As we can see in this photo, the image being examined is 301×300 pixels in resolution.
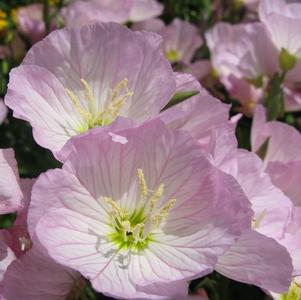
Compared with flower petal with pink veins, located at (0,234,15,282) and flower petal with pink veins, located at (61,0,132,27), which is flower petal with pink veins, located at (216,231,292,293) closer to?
flower petal with pink veins, located at (0,234,15,282)

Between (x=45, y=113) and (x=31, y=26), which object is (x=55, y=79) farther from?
(x=31, y=26)

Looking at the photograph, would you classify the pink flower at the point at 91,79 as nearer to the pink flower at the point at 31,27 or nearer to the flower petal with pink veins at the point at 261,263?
the flower petal with pink veins at the point at 261,263

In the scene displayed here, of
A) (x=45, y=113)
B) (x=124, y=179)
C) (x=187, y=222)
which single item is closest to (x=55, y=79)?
(x=45, y=113)

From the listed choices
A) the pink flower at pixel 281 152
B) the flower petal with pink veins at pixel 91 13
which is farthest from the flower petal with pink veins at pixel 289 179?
the flower petal with pink veins at pixel 91 13

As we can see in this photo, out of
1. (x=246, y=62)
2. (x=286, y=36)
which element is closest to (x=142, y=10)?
(x=246, y=62)

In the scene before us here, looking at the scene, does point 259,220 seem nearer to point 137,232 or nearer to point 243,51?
point 137,232

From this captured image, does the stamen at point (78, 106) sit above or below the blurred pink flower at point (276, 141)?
above
